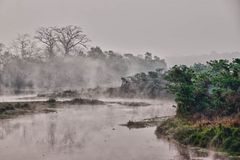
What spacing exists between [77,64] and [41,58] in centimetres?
671

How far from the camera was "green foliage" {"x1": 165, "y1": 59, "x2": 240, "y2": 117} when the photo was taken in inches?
878

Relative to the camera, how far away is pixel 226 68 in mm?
24875

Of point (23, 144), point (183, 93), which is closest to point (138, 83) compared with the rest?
point (183, 93)

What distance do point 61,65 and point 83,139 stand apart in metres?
49.5

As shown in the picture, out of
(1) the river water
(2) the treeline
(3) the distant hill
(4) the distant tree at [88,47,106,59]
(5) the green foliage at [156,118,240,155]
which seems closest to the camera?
(5) the green foliage at [156,118,240,155]

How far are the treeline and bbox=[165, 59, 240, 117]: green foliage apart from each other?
114ft

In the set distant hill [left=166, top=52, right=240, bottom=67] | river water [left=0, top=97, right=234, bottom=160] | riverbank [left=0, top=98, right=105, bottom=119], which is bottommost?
river water [left=0, top=97, right=234, bottom=160]

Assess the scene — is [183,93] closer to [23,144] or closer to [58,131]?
[58,131]

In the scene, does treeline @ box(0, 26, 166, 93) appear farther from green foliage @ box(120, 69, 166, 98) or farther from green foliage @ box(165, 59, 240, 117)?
green foliage @ box(165, 59, 240, 117)

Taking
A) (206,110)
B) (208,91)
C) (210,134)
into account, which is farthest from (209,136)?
(208,91)

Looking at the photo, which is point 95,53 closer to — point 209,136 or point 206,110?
point 206,110

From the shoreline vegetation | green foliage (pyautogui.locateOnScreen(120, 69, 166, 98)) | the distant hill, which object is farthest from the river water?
the distant hill

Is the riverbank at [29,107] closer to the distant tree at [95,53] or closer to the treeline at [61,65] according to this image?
the treeline at [61,65]

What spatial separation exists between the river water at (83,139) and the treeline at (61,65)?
90.6ft
